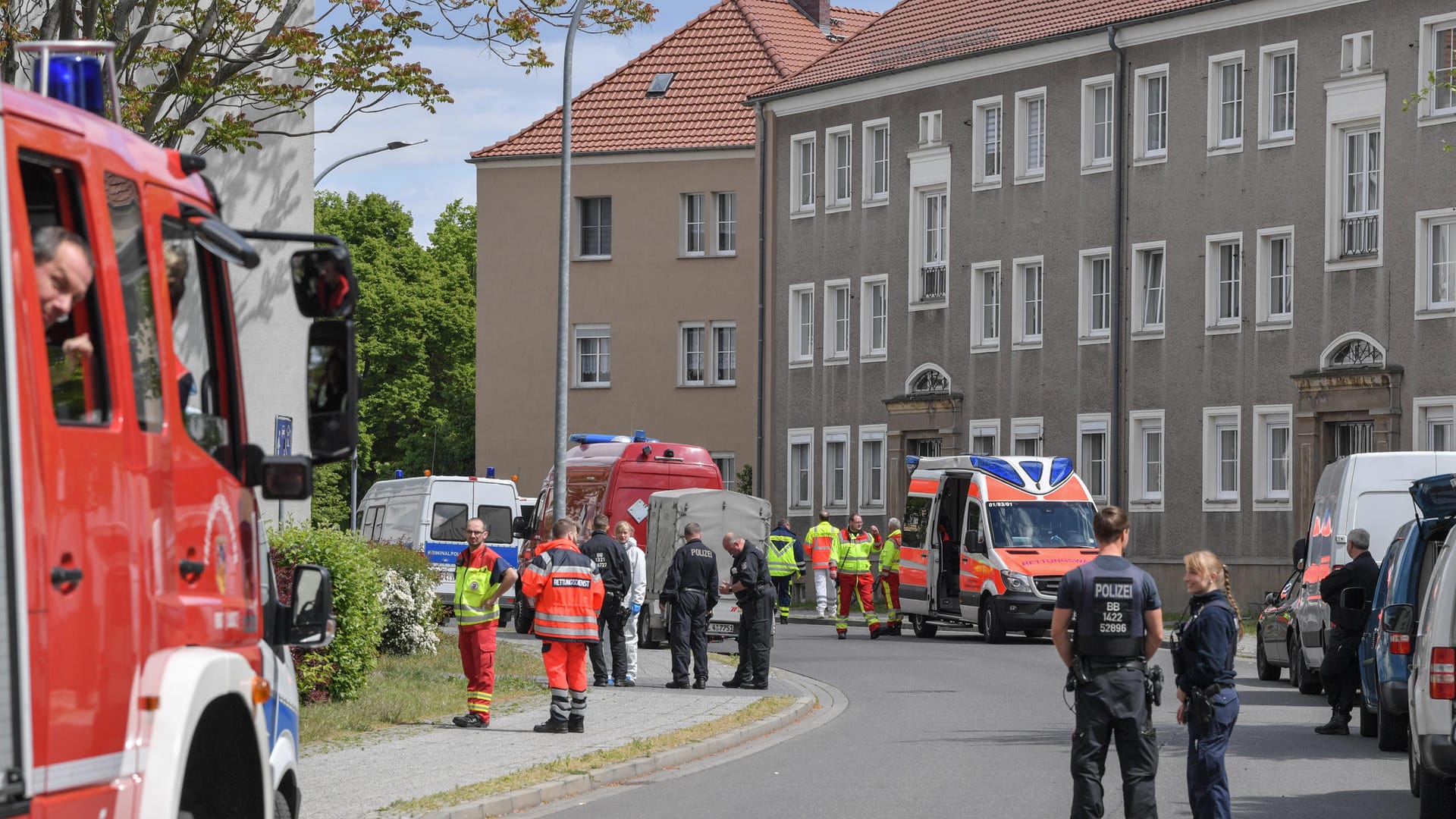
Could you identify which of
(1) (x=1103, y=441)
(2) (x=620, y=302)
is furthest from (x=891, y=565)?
(2) (x=620, y=302)

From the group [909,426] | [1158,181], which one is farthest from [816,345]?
[1158,181]

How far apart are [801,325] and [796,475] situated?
3.54m

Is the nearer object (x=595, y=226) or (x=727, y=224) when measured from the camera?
(x=727, y=224)

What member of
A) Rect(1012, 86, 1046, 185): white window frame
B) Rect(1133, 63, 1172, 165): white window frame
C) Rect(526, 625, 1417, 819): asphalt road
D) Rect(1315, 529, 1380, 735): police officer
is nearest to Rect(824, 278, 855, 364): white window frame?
Rect(1012, 86, 1046, 185): white window frame

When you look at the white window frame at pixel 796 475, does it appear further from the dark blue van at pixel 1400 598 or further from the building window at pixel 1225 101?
the dark blue van at pixel 1400 598

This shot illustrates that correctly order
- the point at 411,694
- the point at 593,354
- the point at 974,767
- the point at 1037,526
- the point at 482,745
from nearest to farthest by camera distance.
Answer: the point at 974,767, the point at 482,745, the point at 411,694, the point at 1037,526, the point at 593,354

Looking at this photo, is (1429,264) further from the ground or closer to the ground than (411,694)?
further from the ground

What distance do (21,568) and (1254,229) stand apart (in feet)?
120

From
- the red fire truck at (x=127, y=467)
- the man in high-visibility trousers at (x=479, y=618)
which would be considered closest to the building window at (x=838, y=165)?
the man in high-visibility trousers at (x=479, y=618)

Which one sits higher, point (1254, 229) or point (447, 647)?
point (1254, 229)

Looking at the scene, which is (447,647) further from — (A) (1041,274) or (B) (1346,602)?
(A) (1041,274)

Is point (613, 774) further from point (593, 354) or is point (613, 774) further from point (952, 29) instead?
point (593, 354)

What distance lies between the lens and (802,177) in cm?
5047

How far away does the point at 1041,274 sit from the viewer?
1726 inches
